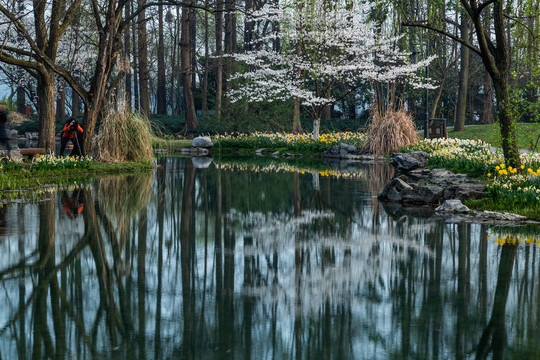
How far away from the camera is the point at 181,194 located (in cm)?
1330

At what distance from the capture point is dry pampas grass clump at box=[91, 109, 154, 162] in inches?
753

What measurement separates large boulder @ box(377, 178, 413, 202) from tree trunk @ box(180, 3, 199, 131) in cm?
2943

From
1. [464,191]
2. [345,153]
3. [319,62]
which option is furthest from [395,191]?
[319,62]

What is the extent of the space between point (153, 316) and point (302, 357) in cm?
141

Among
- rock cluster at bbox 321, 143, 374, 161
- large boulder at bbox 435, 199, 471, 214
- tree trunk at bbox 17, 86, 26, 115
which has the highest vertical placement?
tree trunk at bbox 17, 86, 26, 115

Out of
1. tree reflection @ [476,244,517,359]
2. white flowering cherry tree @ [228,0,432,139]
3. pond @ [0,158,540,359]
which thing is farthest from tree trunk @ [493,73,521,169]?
white flowering cherry tree @ [228,0,432,139]

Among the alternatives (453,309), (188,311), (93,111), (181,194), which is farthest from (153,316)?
(93,111)

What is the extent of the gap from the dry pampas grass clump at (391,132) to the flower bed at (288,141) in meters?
1.32

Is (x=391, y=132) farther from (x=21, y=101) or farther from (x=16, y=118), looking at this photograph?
(x=21, y=101)

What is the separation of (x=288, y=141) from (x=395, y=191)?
1956cm

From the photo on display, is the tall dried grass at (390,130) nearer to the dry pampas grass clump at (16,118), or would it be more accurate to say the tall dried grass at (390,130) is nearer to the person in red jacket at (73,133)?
the person in red jacket at (73,133)

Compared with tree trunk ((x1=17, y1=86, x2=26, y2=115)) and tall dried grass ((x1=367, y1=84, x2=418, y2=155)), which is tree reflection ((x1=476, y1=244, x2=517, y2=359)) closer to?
tall dried grass ((x1=367, y1=84, x2=418, y2=155))

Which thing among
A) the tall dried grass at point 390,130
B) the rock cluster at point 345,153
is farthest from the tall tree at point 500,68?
the rock cluster at point 345,153

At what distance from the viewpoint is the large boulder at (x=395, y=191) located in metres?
12.1
